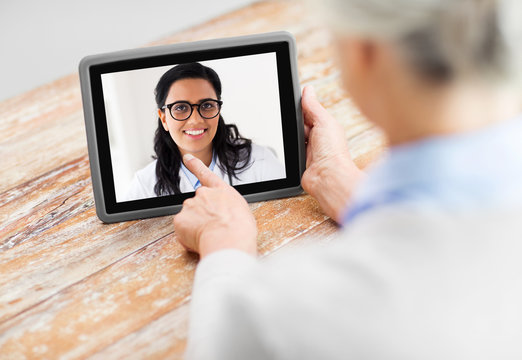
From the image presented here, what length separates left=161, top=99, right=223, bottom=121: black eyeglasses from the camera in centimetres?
87

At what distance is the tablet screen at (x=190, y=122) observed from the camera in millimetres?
863

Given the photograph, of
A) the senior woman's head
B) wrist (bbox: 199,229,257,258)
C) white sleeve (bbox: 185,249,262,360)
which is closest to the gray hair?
the senior woman's head

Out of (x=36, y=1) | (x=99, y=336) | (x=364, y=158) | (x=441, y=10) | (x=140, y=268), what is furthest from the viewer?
(x=36, y=1)

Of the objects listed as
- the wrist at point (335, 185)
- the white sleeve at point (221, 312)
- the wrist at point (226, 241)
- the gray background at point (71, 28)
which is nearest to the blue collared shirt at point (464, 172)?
the white sleeve at point (221, 312)

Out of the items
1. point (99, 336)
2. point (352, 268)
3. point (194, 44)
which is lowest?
point (99, 336)

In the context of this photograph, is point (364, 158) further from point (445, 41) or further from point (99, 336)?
point (445, 41)

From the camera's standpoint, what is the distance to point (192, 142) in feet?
2.91

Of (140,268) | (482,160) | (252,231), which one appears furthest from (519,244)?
(140,268)

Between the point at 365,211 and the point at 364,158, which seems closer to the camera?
the point at 365,211

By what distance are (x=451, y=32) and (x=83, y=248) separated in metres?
0.62

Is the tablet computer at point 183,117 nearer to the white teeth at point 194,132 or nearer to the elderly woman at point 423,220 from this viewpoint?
the white teeth at point 194,132

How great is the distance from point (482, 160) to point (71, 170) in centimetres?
80

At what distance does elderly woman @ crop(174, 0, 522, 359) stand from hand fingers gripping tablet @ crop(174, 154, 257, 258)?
257 mm

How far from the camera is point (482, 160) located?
426 millimetres
